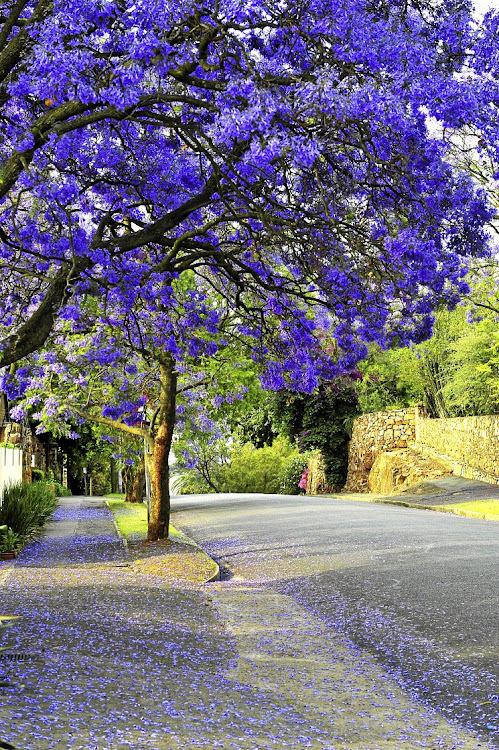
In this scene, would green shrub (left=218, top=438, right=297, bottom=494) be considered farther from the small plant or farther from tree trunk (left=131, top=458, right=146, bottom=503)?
the small plant

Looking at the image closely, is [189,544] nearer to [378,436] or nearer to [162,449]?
[162,449]

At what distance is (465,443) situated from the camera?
95.0 feet

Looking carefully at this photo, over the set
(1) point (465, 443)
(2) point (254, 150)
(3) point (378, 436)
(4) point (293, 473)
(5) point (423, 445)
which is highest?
(2) point (254, 150)

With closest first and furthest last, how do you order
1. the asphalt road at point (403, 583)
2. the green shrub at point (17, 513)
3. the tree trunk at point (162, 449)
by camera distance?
the asphalt road at point (403, 583) < the tree trunk at point (162, 449) < the green shrub at point (17, 513)

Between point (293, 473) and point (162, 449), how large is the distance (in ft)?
94.6

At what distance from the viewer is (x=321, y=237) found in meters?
8.93

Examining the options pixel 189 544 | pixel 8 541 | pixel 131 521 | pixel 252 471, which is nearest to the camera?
pixel 8 541

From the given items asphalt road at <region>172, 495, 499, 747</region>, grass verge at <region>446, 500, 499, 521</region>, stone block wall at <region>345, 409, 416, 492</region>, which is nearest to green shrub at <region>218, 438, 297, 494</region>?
stone block wall at <region>345, 409, 416, 492</region>

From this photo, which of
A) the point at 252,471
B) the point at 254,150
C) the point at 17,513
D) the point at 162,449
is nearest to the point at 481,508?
the point at 162,449

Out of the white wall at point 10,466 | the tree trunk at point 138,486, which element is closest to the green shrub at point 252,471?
the tree trunk at point 138,486

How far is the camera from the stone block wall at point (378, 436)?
3356cm

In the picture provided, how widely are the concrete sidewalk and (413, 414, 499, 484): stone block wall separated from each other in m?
18.8

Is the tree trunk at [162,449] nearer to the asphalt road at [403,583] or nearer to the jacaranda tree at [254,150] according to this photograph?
the asphalt road at [403,583]

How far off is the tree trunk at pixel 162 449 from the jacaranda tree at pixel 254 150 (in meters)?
4.25
